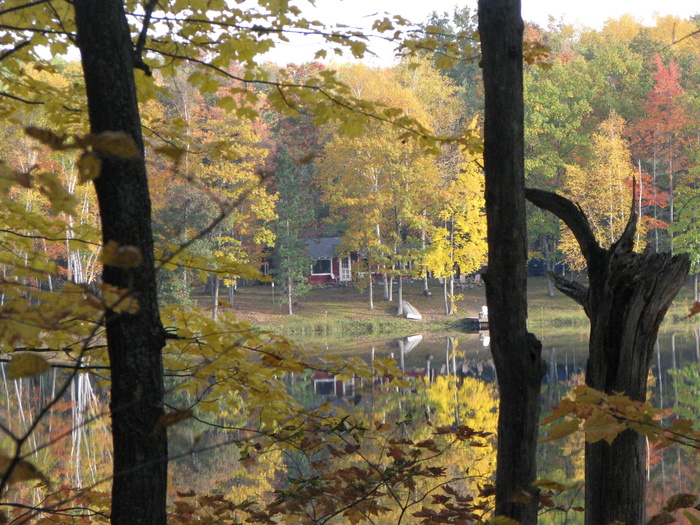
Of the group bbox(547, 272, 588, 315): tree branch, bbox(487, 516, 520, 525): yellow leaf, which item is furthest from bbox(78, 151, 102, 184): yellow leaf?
bbox(547, 272, 588, 315): tree branch

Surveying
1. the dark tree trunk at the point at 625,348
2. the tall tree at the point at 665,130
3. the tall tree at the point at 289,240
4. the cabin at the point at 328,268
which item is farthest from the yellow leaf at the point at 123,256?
the cabin at the point at 328,268

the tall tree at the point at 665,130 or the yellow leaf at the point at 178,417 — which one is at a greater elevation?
the tall tree at the point at 665,130

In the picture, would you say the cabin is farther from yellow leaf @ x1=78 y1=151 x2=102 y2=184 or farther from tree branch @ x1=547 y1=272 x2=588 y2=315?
yellow leaf @ x1=78 y1=151 x2=102 y2=184

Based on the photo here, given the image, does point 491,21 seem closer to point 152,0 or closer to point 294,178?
point 152,0

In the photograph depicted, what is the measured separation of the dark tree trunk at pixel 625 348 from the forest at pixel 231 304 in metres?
0.02

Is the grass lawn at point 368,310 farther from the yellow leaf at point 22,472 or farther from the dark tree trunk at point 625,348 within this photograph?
the yellow leaf at point 22,472

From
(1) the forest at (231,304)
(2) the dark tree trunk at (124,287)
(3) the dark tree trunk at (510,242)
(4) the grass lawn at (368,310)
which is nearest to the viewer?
(1) the forest at (231,304)

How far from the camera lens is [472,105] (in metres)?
37.0

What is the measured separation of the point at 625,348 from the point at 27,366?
229 centimetres

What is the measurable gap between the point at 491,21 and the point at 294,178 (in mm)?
23238

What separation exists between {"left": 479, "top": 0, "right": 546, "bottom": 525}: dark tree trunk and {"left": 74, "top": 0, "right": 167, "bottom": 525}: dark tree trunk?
1302 mm

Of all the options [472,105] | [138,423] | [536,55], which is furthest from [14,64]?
[472,105]

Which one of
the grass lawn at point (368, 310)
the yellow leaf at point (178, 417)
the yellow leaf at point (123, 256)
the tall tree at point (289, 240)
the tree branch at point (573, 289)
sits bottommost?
the grass lawn at point (368, 310)

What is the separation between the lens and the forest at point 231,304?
6.21 feet
